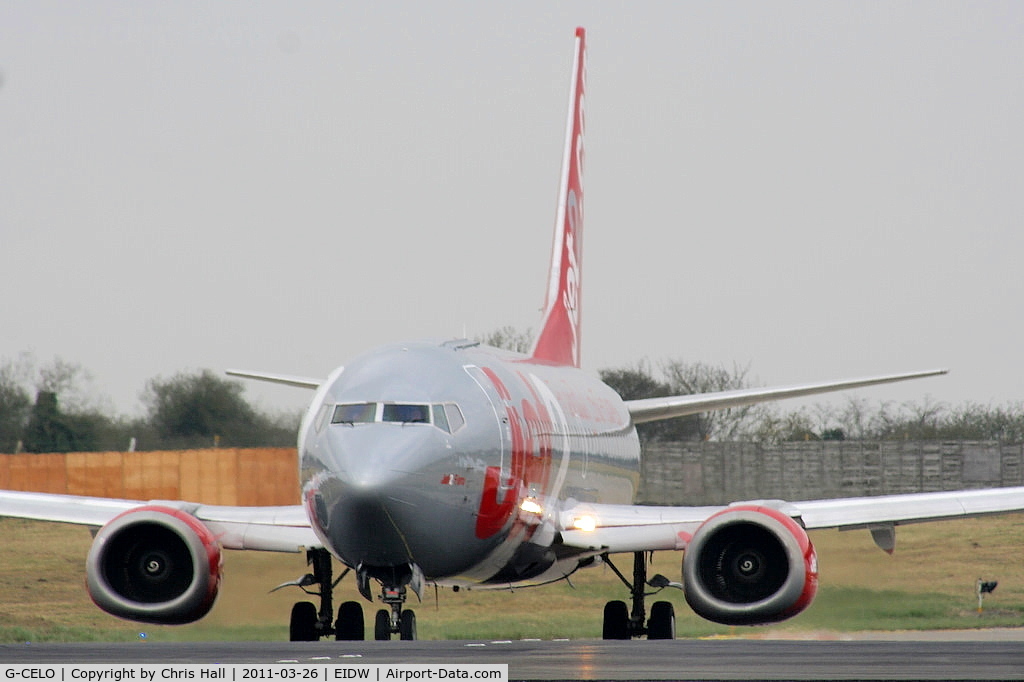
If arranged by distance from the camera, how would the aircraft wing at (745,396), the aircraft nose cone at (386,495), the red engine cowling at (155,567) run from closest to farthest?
the aircraft nose cone at (386,495)
the red engine cowling at (155,567)
the aircraft wing at (745,396)

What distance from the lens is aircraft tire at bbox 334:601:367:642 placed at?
19.7 m

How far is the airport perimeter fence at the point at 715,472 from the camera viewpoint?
35.7m

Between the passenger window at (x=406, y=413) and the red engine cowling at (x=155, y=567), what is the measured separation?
325cm

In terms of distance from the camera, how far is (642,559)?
2114 centimetres

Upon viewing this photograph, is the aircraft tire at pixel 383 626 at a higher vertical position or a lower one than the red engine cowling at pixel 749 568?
lower

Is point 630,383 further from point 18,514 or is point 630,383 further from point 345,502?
point 345,502

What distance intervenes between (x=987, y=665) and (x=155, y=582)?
994 centimetres

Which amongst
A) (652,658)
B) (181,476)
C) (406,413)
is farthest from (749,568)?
(181,476)

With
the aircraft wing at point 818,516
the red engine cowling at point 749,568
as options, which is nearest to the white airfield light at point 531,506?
the aircraft wing at point 818,516

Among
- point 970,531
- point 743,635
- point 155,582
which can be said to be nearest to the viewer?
point 155,582

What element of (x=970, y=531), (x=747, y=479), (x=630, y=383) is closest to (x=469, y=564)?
(x=970, y=531)

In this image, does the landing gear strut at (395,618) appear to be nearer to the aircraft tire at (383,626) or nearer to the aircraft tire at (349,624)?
the aircraft tire at (383,626)

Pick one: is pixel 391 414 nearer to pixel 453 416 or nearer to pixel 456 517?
pixel 453 416

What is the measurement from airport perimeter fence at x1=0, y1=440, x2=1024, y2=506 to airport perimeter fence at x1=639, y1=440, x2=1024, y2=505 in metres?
0.02
